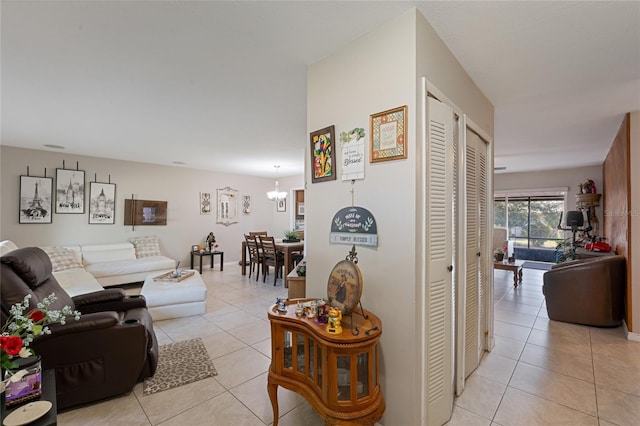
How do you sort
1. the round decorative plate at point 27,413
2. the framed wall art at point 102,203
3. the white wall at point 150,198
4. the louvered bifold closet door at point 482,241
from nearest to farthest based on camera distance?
the round decorative plate at point 27,413
the louvered bifold closet door at point 482,241
the white wall at point 150,198
the framed wall art at point 102,203

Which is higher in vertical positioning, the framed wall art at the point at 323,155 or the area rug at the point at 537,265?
the framed wall art at the point at 323,155

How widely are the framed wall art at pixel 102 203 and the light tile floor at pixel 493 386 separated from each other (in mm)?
3568

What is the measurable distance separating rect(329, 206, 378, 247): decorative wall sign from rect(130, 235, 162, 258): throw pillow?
547cm

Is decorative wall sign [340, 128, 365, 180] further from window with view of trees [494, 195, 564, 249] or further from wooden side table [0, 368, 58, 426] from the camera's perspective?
window with view of trees [494, 195, 564, 249]

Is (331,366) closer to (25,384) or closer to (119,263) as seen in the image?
(25,384)

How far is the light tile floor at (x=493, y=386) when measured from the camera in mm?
1845

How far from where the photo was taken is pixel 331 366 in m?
1.36

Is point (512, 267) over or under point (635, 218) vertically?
under

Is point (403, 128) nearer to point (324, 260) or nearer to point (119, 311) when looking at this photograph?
point (324, 260)

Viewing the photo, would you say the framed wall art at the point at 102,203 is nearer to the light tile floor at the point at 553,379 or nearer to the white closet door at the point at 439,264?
the white closet door at the point at 439,264

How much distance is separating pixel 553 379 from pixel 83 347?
3.53 meters

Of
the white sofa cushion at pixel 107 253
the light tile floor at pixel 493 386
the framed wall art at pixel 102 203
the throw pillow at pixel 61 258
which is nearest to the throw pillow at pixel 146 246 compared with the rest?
the white sofa cushion at pixel 107 253

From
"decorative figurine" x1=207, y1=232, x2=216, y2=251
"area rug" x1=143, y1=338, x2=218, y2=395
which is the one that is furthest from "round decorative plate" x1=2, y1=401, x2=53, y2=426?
"decorative figurine" x1=207, y1=232, x2=216, y2=251

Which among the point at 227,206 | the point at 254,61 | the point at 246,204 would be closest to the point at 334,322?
the point at 254,61
